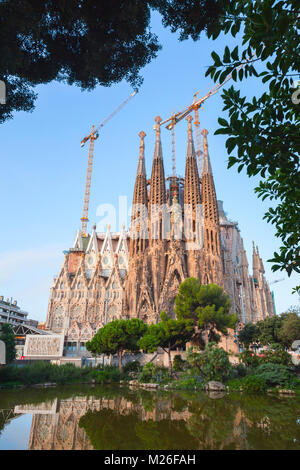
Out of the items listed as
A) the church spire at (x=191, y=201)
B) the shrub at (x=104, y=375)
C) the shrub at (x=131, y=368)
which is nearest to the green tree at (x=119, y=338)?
the shrub at (x=131, y=368)

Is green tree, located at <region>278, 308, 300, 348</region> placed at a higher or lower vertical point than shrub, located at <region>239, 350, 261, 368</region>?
higher

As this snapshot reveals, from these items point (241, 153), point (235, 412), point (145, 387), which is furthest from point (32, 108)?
point (145, 387)

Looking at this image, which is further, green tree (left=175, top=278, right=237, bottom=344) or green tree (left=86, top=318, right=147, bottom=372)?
green tree (left=86, top=318, right=147, bottom=372)

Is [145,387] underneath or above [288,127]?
underneath

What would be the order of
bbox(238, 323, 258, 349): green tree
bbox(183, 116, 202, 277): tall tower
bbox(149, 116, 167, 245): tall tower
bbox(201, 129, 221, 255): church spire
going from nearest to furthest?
bbox(238, 323, 258, 349): green tree, bbox(183, 116, 202, 277): tall tower, bbox(201, 129, 221, 255): church spire, bbox(149, 116, 167, 245): tall tower

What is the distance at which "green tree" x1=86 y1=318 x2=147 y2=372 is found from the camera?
21.6 m

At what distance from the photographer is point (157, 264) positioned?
35.6 meters

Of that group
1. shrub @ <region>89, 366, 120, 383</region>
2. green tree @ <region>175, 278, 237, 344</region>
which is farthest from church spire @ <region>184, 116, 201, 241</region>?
shrub @ <region>89, 366, 120, 383</region>

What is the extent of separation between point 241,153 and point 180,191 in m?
44.1

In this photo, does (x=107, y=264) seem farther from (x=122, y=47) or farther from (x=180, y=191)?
(x=122, y=47)

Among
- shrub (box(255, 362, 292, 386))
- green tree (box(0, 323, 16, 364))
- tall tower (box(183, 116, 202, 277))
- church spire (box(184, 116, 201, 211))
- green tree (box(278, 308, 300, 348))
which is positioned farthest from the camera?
church spire (box(184, 116, 201, 211))

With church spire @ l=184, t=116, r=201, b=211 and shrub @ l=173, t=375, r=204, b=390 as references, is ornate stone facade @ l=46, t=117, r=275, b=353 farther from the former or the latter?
shrub @ l=173, t=375, r=204, b=390

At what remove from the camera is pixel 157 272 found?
35.3 meters
